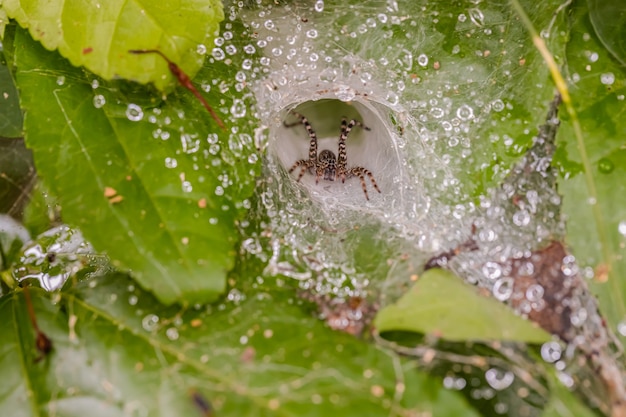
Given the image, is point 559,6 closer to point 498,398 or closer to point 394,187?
point 394,187

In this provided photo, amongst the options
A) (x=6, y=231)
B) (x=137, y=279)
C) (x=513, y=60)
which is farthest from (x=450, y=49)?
(x=6, y=231)

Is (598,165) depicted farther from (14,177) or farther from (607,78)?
(14,177)

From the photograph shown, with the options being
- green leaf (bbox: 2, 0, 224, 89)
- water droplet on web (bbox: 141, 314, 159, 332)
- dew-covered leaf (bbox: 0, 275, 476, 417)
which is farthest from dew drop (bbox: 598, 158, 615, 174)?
water droplet on web (bbox: 141, 314, 159, 332)

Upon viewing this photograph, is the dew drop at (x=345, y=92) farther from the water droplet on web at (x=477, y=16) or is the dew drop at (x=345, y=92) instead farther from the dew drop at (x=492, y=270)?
the dew drop at (x=492, y=270)

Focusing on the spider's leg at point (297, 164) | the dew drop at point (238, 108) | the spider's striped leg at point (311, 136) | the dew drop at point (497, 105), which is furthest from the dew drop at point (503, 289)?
the spider's striped leg at point (311, 136)

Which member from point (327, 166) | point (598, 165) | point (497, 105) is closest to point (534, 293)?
point (598, 165)
